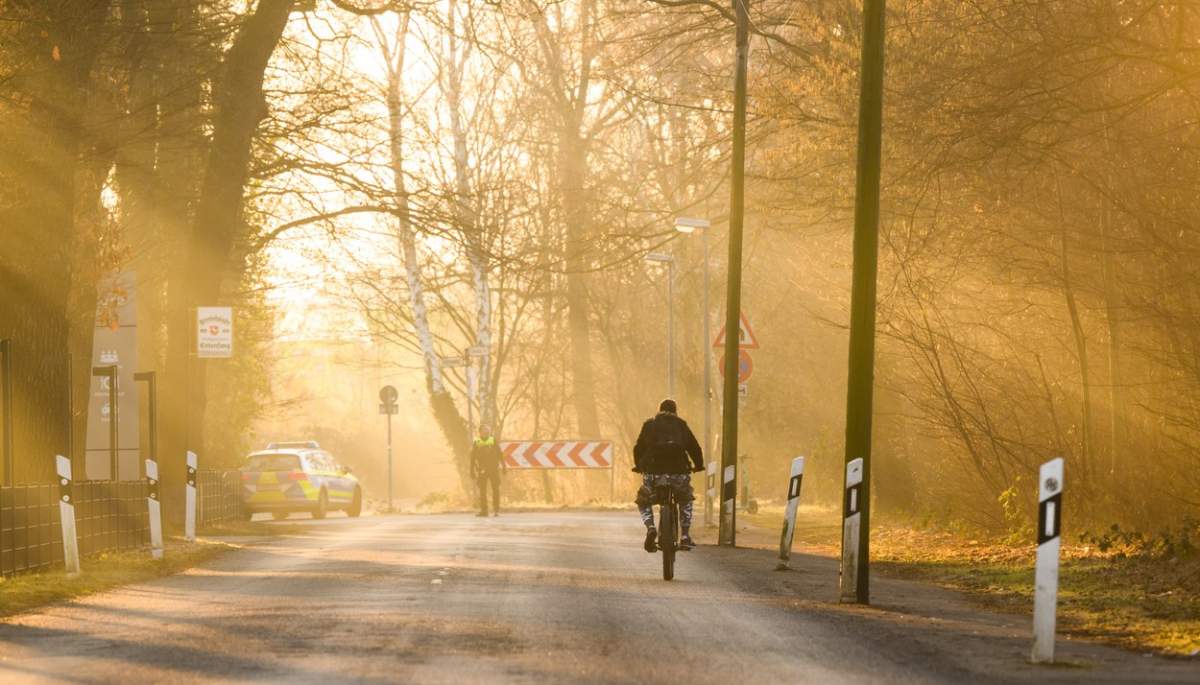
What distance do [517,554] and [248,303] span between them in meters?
19.9

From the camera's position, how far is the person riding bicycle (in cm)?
1884

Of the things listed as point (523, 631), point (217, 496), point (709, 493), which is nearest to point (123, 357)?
point (217, 496)

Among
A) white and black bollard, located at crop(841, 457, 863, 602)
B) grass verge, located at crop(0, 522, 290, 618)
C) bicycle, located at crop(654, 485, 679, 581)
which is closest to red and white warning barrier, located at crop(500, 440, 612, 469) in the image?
grass verge, located at crop(0, 522, 290, 618)

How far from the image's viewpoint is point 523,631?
12.1m

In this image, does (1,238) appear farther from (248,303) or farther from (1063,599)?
(248,303)

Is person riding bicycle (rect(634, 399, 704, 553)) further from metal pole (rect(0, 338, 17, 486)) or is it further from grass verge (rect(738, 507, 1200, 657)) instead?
metal pole (rect(0, 338, 17, 486))

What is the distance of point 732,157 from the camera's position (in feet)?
82.9

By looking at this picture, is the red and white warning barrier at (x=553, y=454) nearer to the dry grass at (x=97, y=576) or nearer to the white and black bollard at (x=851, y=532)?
the dry grass at (x=97, y=576)

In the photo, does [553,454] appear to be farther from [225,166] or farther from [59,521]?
[59,521]

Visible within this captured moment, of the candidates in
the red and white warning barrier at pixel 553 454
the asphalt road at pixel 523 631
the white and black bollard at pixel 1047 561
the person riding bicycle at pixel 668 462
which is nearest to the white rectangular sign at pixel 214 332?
the asphalt road at pixel 523 631

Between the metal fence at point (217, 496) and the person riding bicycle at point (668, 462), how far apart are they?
12715 mm

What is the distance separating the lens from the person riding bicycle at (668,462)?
61.8 feet

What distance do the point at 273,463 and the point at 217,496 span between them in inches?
212

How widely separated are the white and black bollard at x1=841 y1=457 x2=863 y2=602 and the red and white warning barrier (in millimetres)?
28956
